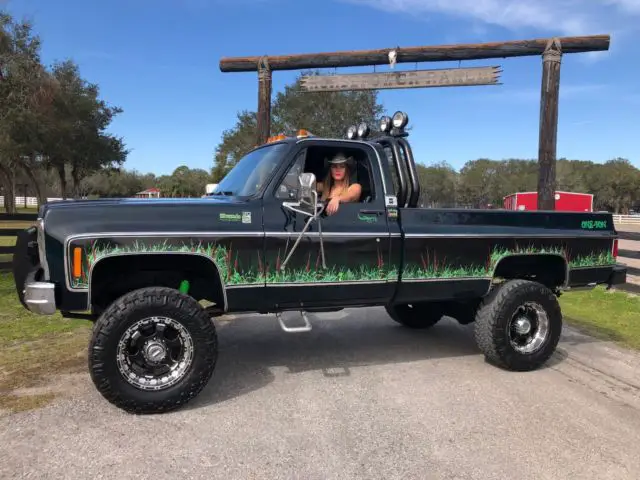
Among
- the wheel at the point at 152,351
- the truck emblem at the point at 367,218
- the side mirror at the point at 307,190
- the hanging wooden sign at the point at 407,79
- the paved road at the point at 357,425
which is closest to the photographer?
the paved road at the point at 357,425

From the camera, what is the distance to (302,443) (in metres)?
3.41

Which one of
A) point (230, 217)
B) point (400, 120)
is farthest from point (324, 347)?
point (400, 120)

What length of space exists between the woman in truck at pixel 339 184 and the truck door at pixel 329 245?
0.22 feet

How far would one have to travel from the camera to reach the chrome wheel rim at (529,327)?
5062 millimetres

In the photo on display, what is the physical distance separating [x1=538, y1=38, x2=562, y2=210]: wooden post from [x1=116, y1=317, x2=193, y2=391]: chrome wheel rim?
6.76 meters

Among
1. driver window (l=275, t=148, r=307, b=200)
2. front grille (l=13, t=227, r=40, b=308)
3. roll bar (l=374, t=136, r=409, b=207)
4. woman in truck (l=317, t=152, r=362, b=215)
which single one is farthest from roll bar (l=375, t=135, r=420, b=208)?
front grille (l=13, t=227, r=40, b=308)

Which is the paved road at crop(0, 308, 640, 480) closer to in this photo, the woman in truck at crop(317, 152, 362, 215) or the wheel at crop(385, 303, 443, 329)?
the wheel at crop(385, 303, 443, 329)

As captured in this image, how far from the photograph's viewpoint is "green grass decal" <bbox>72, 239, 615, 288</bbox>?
376 centimetres

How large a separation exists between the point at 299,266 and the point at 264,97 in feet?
18.3

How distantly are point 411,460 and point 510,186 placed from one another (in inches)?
3310

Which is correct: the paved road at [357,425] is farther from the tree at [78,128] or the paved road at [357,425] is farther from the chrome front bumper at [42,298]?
the tree at [78,128]

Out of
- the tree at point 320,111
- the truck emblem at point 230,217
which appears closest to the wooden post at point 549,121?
the truck emblem at point 230,217

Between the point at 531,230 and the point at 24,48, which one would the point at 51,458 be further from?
the point at 24,48

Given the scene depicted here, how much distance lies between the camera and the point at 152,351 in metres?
3.86
